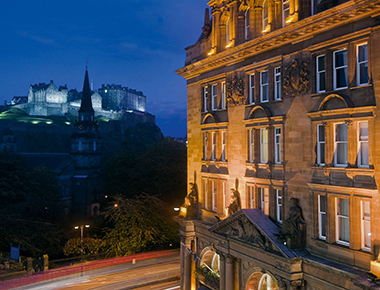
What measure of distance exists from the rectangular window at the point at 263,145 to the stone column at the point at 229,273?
6.75m

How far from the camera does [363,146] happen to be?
46.0 feet

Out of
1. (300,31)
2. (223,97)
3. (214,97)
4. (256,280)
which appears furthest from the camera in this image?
(214,97)

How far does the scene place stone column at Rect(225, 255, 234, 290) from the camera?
20.3 meters

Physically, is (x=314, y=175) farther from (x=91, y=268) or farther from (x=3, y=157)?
(x=3, y=157)

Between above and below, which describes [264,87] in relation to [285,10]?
below

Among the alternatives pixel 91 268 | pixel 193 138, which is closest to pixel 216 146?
pixel 193 138

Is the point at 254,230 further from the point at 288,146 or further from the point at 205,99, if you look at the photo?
the point at 205,99

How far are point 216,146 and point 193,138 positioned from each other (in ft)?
11.3

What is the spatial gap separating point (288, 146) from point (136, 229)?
89.8 feet

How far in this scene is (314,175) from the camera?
52.4 ft

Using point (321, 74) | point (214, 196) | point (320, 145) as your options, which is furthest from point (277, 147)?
point (214, 196)

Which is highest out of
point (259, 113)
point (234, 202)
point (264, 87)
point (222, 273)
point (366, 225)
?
point (264, 87)

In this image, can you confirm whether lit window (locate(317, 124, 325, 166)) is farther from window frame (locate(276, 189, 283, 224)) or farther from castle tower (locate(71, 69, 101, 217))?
castle tower (locate(71, 69, 101, 217))

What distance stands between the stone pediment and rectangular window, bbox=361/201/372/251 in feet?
11.0
